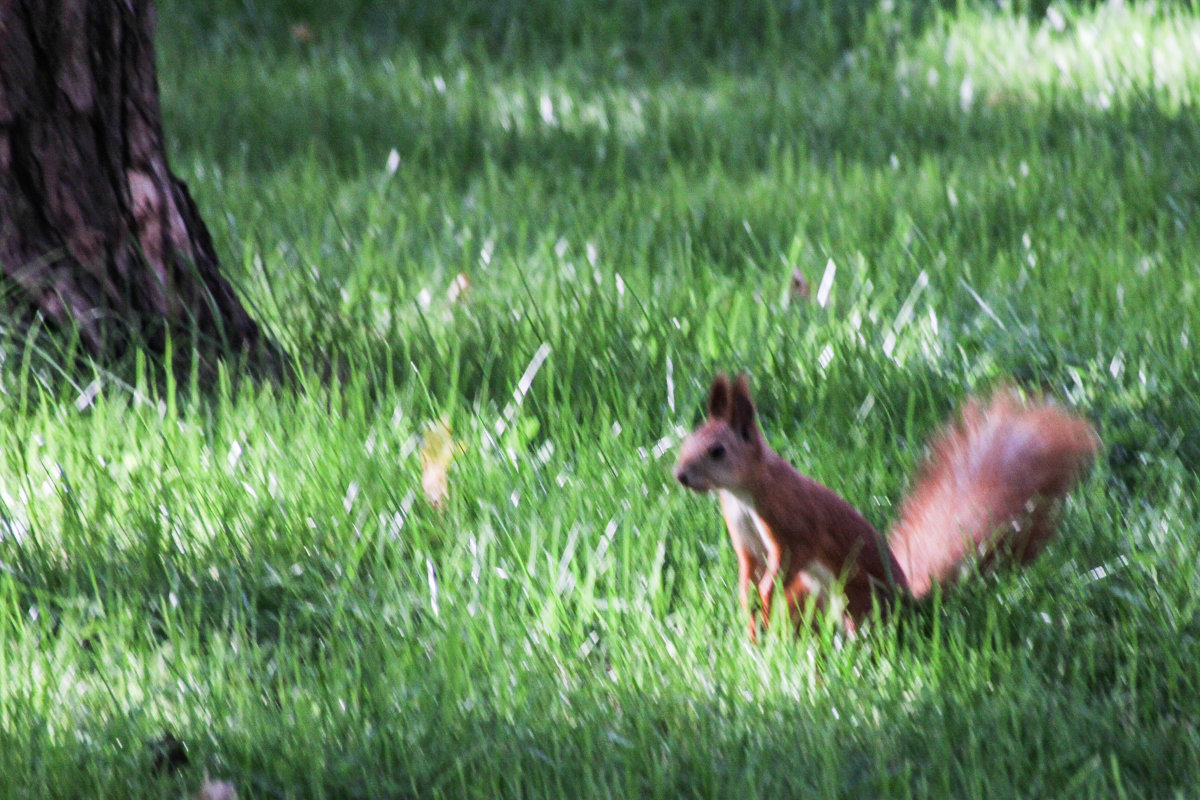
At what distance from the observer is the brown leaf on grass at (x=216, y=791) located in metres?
1.90

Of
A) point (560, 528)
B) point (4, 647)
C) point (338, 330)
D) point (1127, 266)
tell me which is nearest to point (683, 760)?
point (560, 528)

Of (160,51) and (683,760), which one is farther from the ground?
(160,51)

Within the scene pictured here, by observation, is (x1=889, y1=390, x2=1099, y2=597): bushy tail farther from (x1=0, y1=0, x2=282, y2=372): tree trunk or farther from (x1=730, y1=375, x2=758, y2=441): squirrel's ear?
(x1=0, y1=0, x2=282, y2=372): tree trunk

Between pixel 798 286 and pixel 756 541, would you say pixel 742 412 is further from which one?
pixel 798 286

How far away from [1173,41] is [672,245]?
2465 mm

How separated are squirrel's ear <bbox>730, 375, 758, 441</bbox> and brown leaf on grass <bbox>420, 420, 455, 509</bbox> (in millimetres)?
654

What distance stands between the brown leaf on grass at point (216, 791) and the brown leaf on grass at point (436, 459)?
0.78 meters

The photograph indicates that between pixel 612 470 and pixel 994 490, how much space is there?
2.30ft

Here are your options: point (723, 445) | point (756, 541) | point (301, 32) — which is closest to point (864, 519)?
point (756, 541)

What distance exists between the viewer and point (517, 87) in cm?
543

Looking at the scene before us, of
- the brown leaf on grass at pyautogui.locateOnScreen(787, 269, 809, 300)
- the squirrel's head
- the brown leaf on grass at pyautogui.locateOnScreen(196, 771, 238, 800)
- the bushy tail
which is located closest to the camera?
the brown leaf on grass at pyautogui.locateOnScreen(196, 771, 238, 800)

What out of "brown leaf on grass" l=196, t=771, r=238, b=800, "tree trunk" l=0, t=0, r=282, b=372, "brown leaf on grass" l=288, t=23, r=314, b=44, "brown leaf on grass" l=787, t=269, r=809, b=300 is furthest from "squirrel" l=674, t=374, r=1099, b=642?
"brown leaf on grass" l=288, t=23, r=314, b=44

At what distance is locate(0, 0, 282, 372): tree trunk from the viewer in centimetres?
286

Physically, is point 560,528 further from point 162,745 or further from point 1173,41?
point 1173,41
